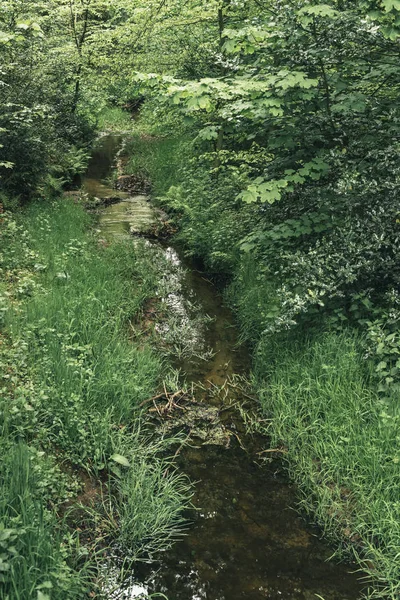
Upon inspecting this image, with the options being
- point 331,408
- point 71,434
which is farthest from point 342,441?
point 71,434

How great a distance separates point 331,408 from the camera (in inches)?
181

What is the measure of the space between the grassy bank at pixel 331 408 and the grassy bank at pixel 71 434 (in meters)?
1.25

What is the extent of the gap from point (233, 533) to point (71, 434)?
1613mm

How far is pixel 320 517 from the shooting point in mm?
3873

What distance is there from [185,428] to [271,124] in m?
3.69

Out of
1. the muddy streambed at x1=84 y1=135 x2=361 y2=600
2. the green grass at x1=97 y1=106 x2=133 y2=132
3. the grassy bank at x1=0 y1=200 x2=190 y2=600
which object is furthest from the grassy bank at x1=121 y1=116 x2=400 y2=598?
the green grass at x1=97 y1=106 x2=133 y2=132

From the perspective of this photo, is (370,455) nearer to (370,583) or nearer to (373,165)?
(370,583)

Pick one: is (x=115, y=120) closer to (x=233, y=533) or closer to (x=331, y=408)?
(x=331, y=408)

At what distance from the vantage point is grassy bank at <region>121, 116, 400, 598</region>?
3.69m

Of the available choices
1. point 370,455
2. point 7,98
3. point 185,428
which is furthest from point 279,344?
point 7,98

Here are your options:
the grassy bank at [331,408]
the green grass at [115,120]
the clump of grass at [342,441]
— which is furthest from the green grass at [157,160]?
the clump of grass at [342,441]

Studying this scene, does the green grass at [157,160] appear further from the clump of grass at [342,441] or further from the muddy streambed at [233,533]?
the clump of grass at [342,441]

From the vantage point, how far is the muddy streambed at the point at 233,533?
334cm

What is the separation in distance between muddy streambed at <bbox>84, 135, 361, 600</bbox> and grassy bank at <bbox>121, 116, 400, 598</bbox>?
0.22 metres
